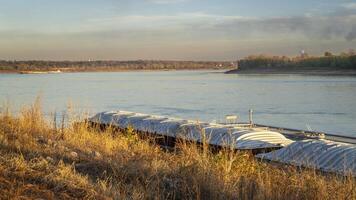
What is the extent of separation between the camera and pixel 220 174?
5.81 metres

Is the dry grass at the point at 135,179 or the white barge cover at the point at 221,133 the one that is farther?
the white barge cover at the point at 221,133

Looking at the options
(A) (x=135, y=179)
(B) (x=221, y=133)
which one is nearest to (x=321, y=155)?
(B) (x=221, y=133)

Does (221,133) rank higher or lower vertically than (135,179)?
lower

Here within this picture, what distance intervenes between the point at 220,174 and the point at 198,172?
332 mm

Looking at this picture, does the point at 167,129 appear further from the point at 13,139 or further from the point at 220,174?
the point at 220,174

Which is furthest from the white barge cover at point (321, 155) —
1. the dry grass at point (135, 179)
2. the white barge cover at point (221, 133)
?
the dry grass at point (135, 179)

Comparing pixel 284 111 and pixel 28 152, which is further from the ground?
pixel 28 152

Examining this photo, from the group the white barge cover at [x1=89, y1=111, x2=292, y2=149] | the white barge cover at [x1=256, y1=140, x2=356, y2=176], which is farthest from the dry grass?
the white barge cover at [x1=89, y1=111, x2=292, y2=149]

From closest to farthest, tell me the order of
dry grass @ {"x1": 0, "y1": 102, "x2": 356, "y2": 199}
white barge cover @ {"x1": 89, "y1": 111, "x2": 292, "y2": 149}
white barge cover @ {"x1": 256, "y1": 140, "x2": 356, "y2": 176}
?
dry grass @ {"x1": 0, "y1": 102, "x2": 356, "y2": 199}, white barge cover @ {"x1": 256, "y1": 140, "x2": 356, "y2": 176}, white barge cover @ {"x1": 89, "y1": 111, "x2": 292, "y2": 149}

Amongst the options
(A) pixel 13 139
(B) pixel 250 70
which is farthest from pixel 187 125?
(B) pixel 250 70

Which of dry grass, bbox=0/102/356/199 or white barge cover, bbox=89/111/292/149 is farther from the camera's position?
white barge cover, bbox=89/111/292/149

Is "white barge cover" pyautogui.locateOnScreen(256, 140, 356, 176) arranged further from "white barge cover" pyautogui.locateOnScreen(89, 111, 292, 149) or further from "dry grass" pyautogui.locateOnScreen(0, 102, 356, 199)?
"dry grass" pyautogui.locateOnScreen(0, 102, 356, 199)

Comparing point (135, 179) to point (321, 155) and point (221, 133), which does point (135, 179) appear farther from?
point (221, 133)

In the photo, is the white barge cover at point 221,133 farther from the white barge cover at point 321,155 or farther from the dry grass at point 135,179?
the dry grass at point 135,179
